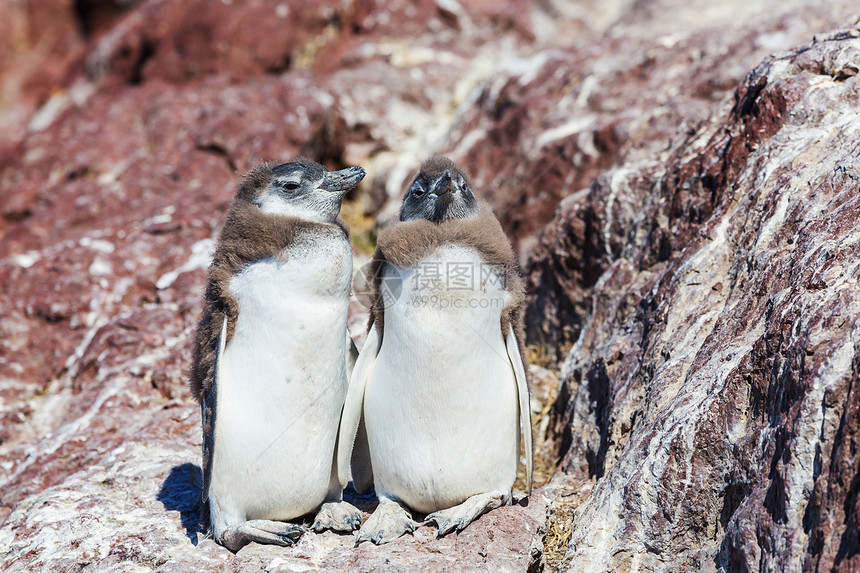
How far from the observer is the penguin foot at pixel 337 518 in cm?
476

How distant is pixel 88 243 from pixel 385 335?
5159 millimetres

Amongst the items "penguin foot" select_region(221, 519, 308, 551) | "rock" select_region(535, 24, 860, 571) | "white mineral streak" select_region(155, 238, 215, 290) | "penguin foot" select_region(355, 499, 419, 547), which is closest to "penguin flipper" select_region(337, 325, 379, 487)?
"penguin foot" select_region(355, 499, 419, 547)

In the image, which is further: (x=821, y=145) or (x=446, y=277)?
(x=821, y=145)

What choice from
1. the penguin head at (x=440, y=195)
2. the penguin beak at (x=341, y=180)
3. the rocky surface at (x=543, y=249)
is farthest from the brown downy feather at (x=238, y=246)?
the rocky surface at (x=543, y=249)

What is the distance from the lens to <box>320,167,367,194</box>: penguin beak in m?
4.82

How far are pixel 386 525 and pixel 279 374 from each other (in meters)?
1.04

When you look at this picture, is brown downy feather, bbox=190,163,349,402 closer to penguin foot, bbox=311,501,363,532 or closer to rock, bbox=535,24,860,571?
penguin foot, bbox=311,501,363,532

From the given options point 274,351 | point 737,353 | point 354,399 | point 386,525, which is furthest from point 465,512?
point 737,353

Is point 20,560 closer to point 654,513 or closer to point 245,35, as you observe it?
point 654,513

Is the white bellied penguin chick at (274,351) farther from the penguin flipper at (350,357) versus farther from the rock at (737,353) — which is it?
the rock at (737,353)

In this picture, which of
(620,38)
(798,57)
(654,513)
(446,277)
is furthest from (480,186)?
(654,513)

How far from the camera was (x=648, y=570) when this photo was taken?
4242 millimetres

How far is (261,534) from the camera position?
14.9 ft

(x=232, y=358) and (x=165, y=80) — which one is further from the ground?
(x=165, y=80)
